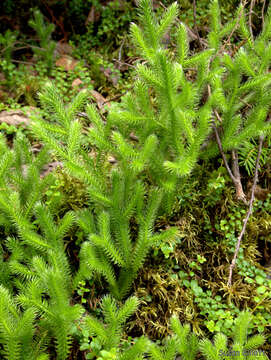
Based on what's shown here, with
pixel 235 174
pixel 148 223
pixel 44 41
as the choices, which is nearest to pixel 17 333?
pixel 148 223

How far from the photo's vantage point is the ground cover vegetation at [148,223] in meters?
1.79

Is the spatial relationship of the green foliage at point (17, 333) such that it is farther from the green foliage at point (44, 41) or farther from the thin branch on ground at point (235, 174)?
the green foliage at point (44, 41)

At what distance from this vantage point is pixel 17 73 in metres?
3.50

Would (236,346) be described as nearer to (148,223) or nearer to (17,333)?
(148,223)

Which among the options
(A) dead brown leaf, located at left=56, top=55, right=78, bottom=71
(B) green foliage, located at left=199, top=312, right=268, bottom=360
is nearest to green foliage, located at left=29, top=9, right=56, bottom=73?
(A) dead brown leaf, located at left=56, top=55, right=78, bottom=71

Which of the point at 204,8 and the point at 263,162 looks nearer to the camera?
the point at 263,162

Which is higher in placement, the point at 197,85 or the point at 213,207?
the point at 197,85

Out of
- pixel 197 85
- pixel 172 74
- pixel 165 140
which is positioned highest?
pixel 172 74

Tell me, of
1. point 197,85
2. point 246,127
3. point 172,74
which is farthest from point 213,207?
point 172,74

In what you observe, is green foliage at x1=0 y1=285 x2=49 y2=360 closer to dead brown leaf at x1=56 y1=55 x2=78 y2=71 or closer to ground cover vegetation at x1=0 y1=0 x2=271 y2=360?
ground cover vegetation at x1=0 y1=0 x2=271 y2=360

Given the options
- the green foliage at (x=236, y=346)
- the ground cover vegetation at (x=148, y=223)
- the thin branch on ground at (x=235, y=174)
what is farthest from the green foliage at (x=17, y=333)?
the thin branch on ground at (x=235, y=174)

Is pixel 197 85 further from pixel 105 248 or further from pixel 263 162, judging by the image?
pixel 105 248

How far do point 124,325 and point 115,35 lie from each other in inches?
112

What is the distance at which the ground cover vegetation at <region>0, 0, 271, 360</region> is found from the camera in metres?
1.79
